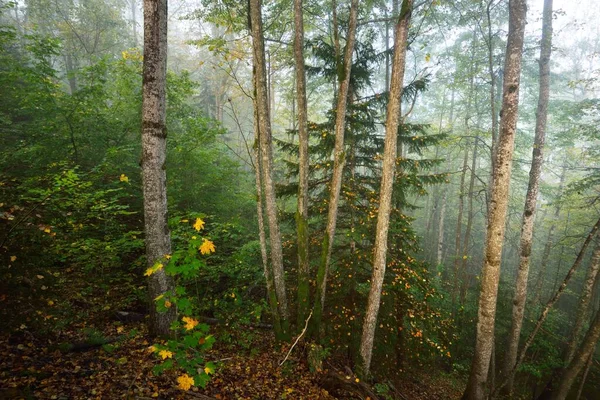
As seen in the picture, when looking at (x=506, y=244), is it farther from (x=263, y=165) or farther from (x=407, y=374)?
(x=263, y=165)

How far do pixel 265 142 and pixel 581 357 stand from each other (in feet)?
33.9

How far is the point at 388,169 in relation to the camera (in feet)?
17.3

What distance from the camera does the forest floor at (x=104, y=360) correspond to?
3613 mm

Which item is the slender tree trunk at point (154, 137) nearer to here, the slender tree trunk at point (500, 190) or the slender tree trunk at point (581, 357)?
the slender tree trunk at point (500, 190)

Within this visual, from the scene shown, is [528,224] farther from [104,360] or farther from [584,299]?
[104,360]

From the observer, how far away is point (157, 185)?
15.0 ft

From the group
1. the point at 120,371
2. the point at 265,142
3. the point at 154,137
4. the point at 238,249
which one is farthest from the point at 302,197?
the point at 120,371

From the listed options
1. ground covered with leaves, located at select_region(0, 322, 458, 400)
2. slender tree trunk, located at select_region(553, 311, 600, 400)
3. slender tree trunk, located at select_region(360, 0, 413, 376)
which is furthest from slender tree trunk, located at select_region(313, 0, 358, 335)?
slender tree trunk, located at select_region(553, 311, 600, 400)

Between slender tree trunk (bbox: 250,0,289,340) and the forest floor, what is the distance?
921 mm

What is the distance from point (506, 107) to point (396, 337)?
5.87 m

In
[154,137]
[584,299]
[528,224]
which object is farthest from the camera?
[584,299]

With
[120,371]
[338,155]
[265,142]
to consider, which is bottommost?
[120,371]

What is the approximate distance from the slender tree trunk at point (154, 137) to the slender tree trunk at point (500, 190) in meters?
6.34

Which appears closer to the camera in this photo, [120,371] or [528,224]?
[120,371]
